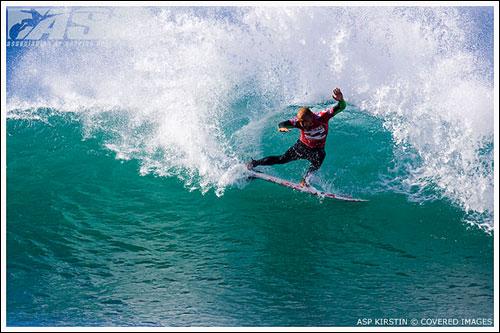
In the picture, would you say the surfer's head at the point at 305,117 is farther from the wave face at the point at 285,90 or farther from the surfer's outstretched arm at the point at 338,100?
the wave face at the point at 285,90

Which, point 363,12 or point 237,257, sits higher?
point 363,12

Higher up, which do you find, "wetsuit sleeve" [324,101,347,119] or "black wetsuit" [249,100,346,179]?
"wetsuit sleeve" [324,101,347,119]

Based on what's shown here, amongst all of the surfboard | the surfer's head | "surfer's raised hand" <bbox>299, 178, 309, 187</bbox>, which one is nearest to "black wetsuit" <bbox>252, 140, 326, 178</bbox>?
"surfer's raised hand" <bbox>299, 178, 309, 187</bbox>

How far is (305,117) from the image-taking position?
23.4 ft

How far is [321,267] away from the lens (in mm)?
6574

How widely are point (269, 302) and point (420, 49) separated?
7759 mm

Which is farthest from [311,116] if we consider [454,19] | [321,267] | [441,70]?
[454,19]

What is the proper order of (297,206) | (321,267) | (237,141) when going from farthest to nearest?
(237,141)
(297,206)
(321,267)

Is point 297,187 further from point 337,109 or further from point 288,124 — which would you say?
point 337,109

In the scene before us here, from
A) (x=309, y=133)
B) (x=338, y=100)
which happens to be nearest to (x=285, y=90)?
(x=309, y=133)

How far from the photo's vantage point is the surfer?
7082 millimetres

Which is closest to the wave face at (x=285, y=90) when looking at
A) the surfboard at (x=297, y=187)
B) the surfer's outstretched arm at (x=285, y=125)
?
the surfboard at (x=297, y=187)

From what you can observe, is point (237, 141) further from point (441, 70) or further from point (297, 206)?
point (441, 70)

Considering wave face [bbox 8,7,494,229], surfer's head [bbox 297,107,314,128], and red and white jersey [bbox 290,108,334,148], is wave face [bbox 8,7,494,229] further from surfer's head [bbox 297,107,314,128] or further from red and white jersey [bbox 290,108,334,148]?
surfer's head [bbox 297,107,314,128]
